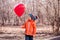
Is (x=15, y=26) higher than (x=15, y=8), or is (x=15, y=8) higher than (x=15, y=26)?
(x=15, y=8)

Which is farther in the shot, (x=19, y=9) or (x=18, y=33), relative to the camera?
(x=18, y=33)

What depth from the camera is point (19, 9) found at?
4.11 m

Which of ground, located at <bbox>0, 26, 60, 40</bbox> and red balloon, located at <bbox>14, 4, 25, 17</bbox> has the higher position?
red balloon, located at <bbox>14, 4, 25, 17</bbox>

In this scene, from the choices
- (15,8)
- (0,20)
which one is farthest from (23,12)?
(0,20)

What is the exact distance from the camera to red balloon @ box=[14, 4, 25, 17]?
4.13 metres

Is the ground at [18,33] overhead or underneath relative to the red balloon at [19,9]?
underneath

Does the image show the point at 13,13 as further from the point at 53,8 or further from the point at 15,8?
the point at 53,8

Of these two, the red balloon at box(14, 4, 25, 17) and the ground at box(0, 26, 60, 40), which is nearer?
the red balloon at box(14, 4, 25, 17)

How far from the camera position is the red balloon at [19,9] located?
413cm

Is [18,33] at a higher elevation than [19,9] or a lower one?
lower

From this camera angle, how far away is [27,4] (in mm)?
4434

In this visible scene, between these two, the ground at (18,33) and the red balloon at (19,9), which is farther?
the ground at (18,33)

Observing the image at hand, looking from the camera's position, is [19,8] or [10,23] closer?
[19,8]

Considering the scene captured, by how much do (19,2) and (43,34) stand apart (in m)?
1.00
